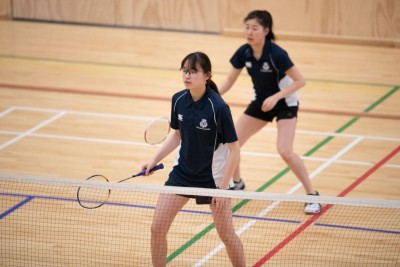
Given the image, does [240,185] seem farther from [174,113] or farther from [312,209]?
[174,113]

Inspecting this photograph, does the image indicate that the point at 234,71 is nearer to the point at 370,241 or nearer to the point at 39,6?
the point at 370,241

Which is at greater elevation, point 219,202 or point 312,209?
point 219,202

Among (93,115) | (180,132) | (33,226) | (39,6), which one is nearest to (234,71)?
(180,132)

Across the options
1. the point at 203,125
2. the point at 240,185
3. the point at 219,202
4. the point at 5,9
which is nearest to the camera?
the point at 219,202

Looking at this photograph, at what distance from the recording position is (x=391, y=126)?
11.8 m

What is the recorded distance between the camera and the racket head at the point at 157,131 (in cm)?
791

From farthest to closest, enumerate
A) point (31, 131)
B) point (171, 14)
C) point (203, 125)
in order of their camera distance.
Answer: point (171, 14) < point (31, 131) < point (203, 125)

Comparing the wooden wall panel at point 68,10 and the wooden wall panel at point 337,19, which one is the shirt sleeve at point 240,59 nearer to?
the wooden wall panel at point 337,19

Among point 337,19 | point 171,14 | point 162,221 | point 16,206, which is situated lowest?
point 16,206

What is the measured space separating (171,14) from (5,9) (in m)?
3.98

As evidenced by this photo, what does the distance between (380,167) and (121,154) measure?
339cm

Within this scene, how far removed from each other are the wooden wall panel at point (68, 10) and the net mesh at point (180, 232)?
31.1 feet

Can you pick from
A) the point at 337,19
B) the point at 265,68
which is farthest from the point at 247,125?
the point at 337,19

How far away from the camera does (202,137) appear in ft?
21.2
